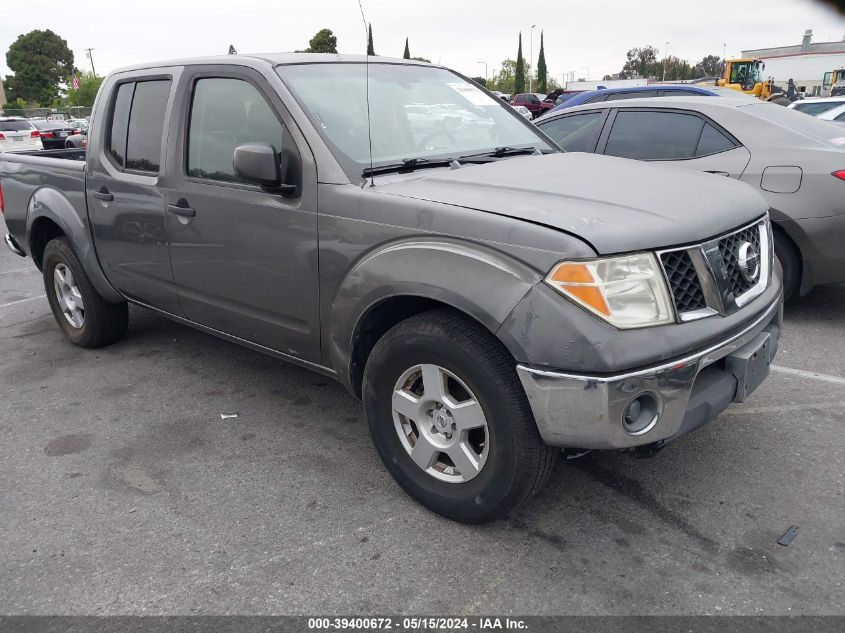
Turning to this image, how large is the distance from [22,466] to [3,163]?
2851 millimetres

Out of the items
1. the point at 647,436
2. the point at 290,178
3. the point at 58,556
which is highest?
the point at 290,178

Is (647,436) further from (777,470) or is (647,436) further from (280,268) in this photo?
(280,268)

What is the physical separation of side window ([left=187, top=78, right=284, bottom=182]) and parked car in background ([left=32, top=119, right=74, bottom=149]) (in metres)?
17.0

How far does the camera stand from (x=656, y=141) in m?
5.84

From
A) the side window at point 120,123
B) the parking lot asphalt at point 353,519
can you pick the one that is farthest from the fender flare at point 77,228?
the parking lot asphalt at point 353,519

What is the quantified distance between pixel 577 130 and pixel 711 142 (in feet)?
3.90

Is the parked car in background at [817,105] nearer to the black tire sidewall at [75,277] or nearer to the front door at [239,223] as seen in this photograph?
the front door at [239,223]

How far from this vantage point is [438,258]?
2707mm

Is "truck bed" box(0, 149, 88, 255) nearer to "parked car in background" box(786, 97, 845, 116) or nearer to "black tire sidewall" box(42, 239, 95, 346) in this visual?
"black tire sidewall" box(42, 239, 95, 346)

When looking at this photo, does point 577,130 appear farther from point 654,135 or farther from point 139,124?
point 139,124

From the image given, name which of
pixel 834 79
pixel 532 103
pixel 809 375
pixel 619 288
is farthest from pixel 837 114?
pixel 532 103

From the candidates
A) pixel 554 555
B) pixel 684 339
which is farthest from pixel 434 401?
pixel 684 339

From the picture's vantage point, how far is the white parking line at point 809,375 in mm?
4184

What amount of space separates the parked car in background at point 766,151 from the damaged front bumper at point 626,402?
2.75 meters
